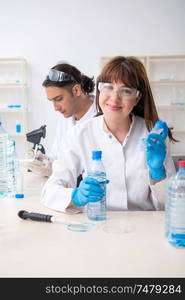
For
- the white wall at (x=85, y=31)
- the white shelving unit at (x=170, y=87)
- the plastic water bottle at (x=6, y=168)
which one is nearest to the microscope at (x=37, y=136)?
the plastic water bottle at (x=6, y=168)

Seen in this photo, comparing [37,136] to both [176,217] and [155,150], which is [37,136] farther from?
[176,217]

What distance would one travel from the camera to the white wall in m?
5.26

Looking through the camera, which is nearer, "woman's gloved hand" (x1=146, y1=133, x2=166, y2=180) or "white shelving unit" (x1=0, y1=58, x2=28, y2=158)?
"woman's gloved hand" (x1=146, y1=133, x2=166, y2=180)

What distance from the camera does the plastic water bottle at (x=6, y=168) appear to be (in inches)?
76.2

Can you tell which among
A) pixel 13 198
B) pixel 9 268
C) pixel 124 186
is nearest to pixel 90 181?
pixel 124 186

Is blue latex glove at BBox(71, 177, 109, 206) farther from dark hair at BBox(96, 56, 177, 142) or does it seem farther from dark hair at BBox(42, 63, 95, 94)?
dark hair at BBox(42, 63, 95, 94)

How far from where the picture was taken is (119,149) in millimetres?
1587

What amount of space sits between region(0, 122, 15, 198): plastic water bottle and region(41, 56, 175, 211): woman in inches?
18.4

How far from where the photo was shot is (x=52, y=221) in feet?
4.34

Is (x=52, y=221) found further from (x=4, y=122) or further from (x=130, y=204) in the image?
(x=4, y=122)

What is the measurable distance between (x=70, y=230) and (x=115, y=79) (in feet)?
2.47

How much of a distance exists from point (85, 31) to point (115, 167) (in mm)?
4346

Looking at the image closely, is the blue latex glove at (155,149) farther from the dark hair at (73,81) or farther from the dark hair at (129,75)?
the dark hair at (73,81)

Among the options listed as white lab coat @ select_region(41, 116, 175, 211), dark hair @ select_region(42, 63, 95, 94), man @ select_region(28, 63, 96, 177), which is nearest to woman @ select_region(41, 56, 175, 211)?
white lab coat @ select_region(41, 116, 175, 211)
